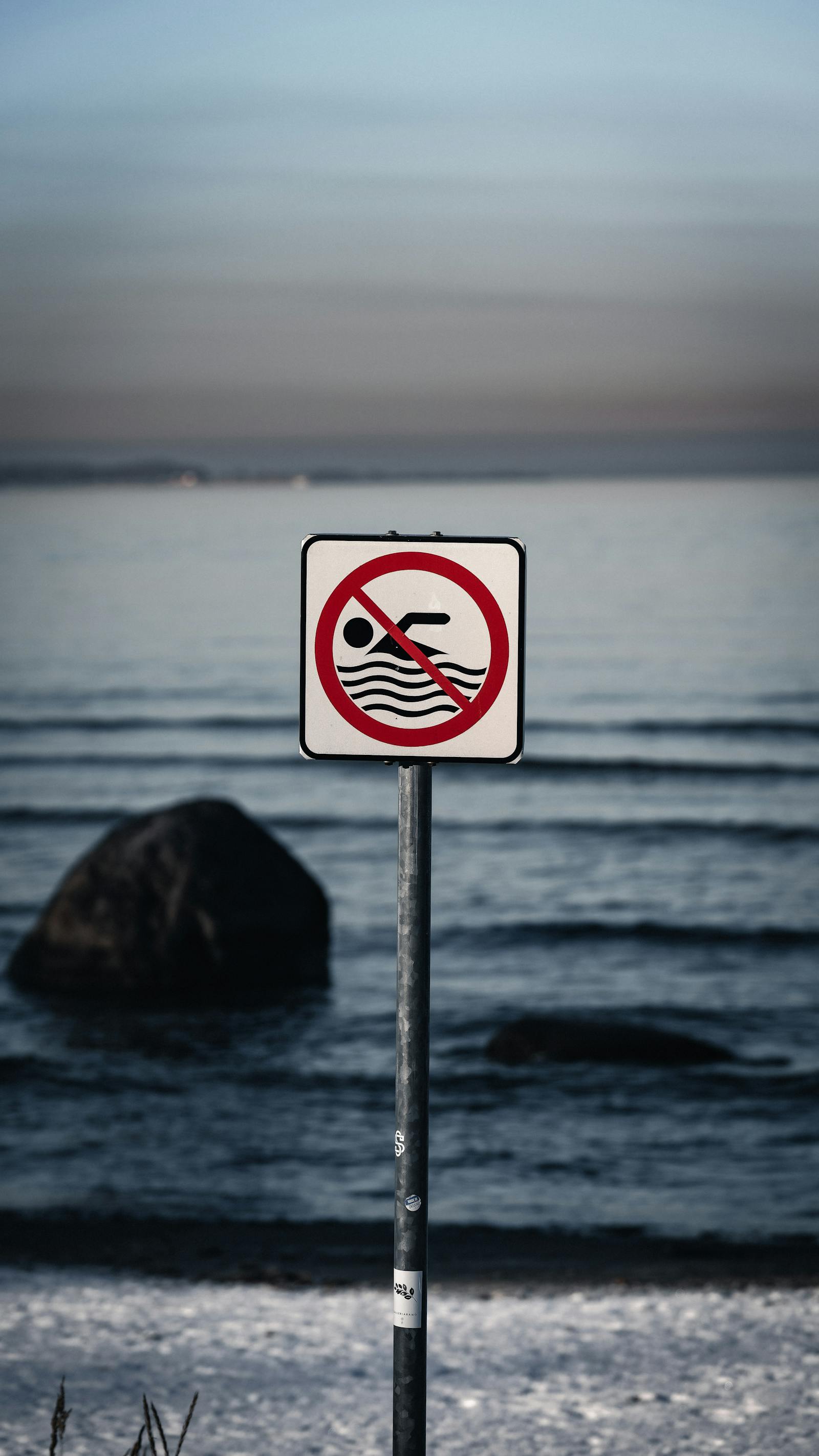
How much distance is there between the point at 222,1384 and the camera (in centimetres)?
500

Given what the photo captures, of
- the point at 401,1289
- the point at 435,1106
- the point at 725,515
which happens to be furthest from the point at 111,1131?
the point at 725,515

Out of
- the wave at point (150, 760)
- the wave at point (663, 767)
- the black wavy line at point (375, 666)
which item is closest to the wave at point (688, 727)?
the wave at point (663, 767)

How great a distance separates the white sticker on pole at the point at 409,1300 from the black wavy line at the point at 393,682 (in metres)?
1.07

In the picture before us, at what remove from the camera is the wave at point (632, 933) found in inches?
551

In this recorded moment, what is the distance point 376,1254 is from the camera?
6887 mm

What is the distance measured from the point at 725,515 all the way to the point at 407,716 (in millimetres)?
119718

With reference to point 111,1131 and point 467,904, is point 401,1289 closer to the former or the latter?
point 111,1131

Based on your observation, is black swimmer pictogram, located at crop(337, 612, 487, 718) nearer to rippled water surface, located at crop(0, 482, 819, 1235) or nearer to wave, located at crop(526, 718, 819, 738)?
rippled water surface, located at crop(0, 482, 819, 1235)

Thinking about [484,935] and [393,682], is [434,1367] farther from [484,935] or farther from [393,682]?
[484,935]

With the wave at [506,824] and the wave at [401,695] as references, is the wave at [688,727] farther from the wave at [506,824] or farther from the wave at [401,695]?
the wave at [401,695]

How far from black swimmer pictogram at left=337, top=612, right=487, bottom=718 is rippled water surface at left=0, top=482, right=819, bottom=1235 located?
1.02ft

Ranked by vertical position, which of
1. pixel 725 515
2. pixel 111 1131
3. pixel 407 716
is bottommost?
pixel 111 1131

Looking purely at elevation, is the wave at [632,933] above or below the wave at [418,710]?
below

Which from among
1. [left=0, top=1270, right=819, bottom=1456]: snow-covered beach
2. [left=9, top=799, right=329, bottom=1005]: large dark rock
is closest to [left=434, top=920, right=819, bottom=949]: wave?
[left=9, top=799, right=329, bottom=1005]: large dark rock
